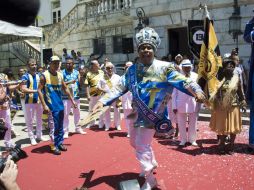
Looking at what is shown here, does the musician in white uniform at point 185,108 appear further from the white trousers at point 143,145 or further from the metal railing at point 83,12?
the metal railing at point 83,12

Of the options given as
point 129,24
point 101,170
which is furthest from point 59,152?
point 129,24

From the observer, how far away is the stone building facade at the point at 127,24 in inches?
610

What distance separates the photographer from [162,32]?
17.9m

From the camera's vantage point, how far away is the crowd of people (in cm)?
476

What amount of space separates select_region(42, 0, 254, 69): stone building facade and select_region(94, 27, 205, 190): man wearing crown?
11.0 m

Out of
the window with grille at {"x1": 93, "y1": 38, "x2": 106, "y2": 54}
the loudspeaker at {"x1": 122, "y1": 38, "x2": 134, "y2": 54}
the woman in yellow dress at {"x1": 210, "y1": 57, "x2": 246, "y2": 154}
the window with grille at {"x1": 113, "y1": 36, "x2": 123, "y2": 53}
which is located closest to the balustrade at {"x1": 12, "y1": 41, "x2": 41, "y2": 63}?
the window with grille at {"x1": 93, "y1": 38, "x2": 106, "y2": 54}

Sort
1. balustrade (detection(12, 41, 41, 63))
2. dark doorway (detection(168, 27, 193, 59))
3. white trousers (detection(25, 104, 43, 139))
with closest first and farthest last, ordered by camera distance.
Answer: white trousers (detection(25, 104, 43, 139))
dark doorway (detection(168, 27, 193, 59))
balustrade (detection(12, 41, 41, 63))

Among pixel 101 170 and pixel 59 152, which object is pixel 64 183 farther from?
pixel 59 152

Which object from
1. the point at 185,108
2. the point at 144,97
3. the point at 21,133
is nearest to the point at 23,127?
the point at 21,133

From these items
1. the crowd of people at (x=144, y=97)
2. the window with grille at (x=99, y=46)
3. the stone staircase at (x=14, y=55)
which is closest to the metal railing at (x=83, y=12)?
A: the window with grille at (x=99, y=46)

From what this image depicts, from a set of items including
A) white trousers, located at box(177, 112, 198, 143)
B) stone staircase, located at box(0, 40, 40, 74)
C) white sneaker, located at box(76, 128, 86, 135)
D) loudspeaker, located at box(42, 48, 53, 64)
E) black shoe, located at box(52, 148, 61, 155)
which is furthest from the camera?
stone staircase, located at box(0, 40, 40, 74)

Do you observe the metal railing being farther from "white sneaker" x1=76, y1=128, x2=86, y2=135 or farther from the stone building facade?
"white sneaker" x1=76, y1=128, x2=86, y2=135

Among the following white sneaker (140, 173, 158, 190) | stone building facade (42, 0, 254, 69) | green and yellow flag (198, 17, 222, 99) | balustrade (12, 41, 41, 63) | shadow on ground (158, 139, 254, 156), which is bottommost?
shadow on ground (158, 139, 254, 156)

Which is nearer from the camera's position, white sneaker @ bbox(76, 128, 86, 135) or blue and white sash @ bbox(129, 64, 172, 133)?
blue and white sash @ bbox(129, 64, 172, 133)
